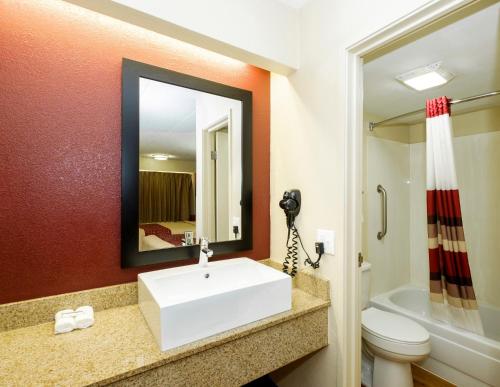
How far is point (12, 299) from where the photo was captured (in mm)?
1021

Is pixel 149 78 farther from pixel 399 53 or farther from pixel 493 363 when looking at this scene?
pixel 493 363

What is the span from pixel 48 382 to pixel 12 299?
49cm

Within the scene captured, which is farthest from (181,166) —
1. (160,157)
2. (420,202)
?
(420,202)

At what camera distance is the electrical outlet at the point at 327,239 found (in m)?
1.28

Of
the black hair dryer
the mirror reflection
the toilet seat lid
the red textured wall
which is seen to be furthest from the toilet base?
the red textured wall

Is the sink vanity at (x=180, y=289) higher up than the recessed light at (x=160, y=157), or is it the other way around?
the recessed light at (x=160, y=157)

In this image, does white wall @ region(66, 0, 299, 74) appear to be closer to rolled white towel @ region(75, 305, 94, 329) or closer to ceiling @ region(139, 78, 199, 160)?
ceiling @ region(139, 78, 199, 160)

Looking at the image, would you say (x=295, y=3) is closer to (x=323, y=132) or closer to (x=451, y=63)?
(x=323, y=132)

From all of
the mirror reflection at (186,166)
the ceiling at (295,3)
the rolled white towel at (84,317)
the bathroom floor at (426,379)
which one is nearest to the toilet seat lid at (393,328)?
the bathroom floor at (426,379)

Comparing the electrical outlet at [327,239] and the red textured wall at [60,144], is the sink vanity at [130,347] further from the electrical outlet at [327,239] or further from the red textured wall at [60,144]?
the electrical outlet at [327,239]

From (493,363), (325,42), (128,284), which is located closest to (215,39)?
(325,42)

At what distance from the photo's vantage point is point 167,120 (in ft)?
4.49

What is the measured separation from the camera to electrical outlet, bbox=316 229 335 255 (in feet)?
4.20

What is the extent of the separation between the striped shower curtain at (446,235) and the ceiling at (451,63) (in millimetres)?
258
